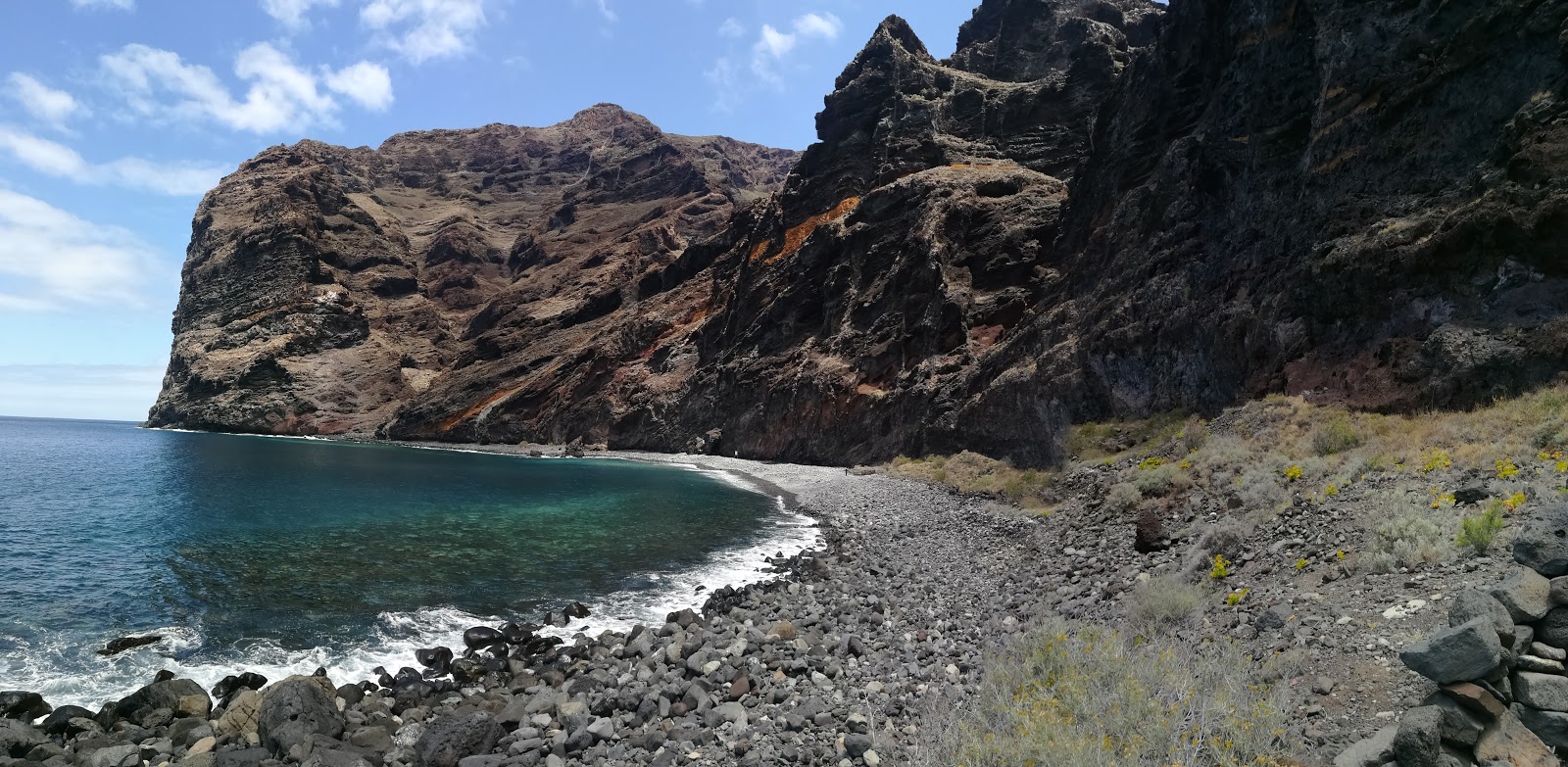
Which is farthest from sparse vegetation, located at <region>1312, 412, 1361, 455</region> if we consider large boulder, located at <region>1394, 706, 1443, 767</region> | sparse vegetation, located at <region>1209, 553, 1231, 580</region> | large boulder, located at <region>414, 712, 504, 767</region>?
large boulder, located at <region>414, 712, 504, 767</region>

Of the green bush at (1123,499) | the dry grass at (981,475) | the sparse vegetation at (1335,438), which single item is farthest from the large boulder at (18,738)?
the dry grass at (981,475)

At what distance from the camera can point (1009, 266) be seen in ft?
171

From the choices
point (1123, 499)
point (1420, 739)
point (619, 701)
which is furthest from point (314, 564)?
point (1420, 739)

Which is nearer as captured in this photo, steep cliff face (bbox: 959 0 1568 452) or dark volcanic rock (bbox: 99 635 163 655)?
dark volcanic rock (bbox: 99 635 163 655)

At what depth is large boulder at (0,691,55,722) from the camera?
32.3ft

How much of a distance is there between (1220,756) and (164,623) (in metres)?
19.1

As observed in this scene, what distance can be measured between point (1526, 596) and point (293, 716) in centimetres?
1349

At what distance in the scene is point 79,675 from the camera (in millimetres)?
11680

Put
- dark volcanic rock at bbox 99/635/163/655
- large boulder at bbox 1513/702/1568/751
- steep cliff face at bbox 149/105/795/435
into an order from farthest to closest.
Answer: steep cliff face at bbox 149/105/795/435 → dark volcanic rock at bbox 99/635/163/655 → large boulder at bbox 1513/702/1568/751

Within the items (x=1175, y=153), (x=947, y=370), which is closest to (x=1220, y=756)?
(x=1175, y=153)

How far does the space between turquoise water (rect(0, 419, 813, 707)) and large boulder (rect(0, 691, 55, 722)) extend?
685 mm

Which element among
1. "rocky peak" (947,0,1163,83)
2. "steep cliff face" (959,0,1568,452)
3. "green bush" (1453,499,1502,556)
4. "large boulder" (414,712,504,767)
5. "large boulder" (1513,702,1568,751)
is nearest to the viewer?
"large boulder" (1513,702,1568,751)

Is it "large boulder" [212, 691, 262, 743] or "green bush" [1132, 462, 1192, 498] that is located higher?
"green bush" [1132, 462, 1192, 498]

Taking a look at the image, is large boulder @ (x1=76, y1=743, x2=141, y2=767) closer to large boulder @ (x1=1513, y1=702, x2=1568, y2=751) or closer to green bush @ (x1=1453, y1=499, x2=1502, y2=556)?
large boulder @ (x1=1513, y1=702, x2=1568, y2=751)
